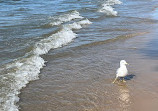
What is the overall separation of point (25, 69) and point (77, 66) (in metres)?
1.56

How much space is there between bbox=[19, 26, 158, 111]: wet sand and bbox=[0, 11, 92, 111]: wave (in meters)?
0.21

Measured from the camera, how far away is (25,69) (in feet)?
26.4

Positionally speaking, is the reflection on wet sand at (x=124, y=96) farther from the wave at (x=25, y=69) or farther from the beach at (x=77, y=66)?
the wave at (x=25, y=69)

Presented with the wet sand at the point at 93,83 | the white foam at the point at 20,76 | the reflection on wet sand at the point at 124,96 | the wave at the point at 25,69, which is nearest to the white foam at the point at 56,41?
the wave at the point at 25,69

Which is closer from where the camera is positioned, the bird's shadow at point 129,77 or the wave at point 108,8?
the bird's shadow at point 129,77

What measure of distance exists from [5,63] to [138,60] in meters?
4.17

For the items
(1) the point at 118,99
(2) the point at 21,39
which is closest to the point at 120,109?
(1) the point at 118,99

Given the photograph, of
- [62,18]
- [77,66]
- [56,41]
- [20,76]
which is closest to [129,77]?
[77,66]

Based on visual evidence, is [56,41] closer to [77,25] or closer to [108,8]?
[77,25]

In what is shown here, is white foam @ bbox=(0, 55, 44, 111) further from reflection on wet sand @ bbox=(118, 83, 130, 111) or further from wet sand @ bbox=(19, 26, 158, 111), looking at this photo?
reflection on wet sand @ bbox=(118, 83, 130, 111)

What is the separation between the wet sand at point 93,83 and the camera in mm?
6078

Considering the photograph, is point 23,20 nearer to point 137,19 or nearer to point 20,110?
point 137,19

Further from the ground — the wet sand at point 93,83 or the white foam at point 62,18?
the white foam at point 62,18

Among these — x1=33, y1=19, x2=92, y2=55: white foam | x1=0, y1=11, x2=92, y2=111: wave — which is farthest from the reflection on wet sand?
x1=33, y1=19, x2=92, y2=55: white foam
